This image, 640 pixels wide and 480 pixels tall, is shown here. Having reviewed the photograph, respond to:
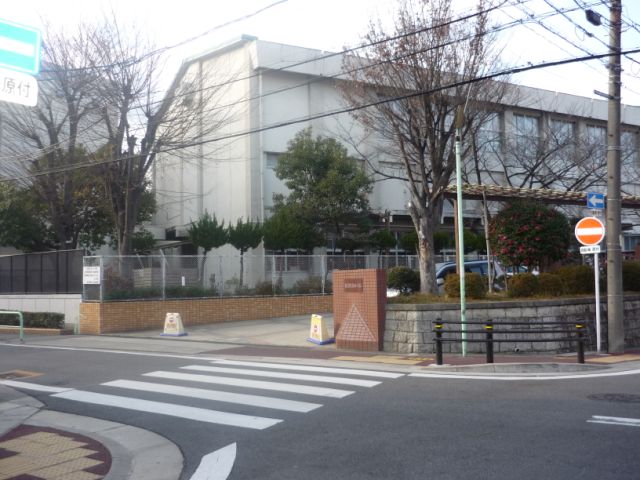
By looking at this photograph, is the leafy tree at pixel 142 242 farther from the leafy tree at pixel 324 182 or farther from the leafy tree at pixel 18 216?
the leafy tree at pixel 324 182

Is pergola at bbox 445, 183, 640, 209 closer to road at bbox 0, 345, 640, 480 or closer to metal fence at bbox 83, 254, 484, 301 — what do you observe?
road at bbox 0, 345, 640, 480

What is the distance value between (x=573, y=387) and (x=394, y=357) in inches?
199

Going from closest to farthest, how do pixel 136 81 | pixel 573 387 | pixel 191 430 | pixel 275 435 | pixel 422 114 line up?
1. pixel 275 435
2. pixel 191 430
3. pixel 573 387
4. pixel 422 114
5. pixel 136 81

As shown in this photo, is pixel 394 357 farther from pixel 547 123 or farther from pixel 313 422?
pixel 547 123

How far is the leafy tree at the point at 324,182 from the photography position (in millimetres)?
29312

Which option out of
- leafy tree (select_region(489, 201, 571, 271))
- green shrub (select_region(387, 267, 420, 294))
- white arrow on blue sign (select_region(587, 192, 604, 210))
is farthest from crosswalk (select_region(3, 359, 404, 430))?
green shrub (select_region(387, 267, 420, 294))

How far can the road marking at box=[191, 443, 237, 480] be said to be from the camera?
268 inches

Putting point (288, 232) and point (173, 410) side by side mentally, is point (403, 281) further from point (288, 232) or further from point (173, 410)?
point (173, 410)

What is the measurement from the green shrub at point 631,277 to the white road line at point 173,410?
1333cm

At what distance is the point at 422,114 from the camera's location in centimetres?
1934

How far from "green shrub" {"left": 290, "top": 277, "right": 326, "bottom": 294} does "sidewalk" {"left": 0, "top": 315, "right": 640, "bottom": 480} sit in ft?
6.79

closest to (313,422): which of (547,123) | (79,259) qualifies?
(79,259)

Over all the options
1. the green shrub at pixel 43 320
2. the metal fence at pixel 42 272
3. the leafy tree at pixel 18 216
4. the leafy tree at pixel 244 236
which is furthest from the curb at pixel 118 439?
the leafy tree at pixel 18 216

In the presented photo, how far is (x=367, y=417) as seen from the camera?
8922 millimetres
